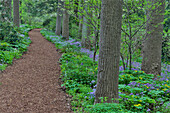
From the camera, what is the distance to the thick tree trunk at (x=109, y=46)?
3328 millimetres

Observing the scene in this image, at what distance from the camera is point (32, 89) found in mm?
5043

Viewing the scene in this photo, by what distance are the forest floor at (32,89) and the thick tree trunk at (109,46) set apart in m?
1.29

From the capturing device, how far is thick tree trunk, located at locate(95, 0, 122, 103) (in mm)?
3328

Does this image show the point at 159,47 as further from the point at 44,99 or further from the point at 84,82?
the point at 44,99

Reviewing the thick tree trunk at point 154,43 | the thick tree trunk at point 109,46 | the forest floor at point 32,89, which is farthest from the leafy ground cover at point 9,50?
the thick tree trunk at point 154,43

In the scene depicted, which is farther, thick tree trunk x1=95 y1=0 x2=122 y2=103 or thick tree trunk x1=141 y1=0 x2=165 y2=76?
thick tree trunk x1=141 y1=0 x2=165 y2=76

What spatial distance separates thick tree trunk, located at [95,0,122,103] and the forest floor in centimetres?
129

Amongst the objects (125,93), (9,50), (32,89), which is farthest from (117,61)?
(9,50)

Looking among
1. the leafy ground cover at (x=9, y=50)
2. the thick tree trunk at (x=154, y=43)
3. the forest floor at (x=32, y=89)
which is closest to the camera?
the forest floor at (x=32, y=89)

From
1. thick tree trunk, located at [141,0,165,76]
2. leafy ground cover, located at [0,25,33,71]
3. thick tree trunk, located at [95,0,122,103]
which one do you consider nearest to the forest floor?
leafy ground cover, located at [0,25,33,71]

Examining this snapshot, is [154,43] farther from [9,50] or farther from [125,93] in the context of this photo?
[9,50]

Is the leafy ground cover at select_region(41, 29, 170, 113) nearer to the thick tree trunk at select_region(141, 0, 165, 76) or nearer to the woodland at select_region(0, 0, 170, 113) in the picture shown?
the woodland at select_region(0, 0, 170, 113)

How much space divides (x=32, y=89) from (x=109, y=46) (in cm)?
301

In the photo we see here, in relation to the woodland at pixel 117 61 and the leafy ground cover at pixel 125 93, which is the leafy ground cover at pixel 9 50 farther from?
the leafy ground cover at pixel 125 93
